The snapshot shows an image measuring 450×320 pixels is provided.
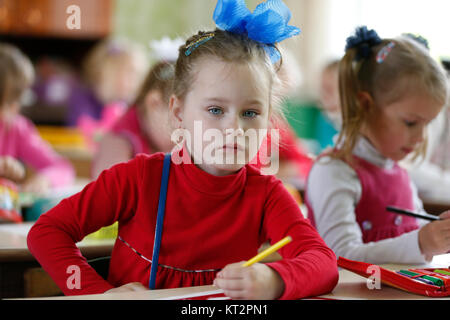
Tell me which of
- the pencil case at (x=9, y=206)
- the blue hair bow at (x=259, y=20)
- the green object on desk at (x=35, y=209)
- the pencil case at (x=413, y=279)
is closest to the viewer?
the pencil case at (x=413, y=279)

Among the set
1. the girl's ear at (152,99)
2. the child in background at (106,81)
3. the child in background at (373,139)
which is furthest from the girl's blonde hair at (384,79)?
the child in background at (106,81)

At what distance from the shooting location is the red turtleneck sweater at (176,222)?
3.09 ft

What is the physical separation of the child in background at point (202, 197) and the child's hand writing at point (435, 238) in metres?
0.29

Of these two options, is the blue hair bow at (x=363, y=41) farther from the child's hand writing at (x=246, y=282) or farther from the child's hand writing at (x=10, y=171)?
the child's hand writing at (x=10, y=171)

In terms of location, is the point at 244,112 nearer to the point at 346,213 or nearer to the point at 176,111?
the point at 176,111

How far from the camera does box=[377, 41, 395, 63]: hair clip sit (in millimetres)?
1346

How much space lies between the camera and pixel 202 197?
1.02m

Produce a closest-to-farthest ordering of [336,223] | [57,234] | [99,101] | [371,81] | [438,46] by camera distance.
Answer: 1. [57,234]
2. [336,223]
3. [371,81]
4. [438,46]
5. [99,101]

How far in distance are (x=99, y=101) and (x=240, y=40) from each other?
3.61 metres

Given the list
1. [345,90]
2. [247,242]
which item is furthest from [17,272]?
[345,90]

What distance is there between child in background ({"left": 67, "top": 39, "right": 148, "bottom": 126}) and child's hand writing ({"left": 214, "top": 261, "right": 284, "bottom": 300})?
2.64 m

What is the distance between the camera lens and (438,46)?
148 inches

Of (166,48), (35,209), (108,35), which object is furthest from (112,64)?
(166,48)

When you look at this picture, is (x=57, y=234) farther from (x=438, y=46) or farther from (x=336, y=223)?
(x=438, y=46)
